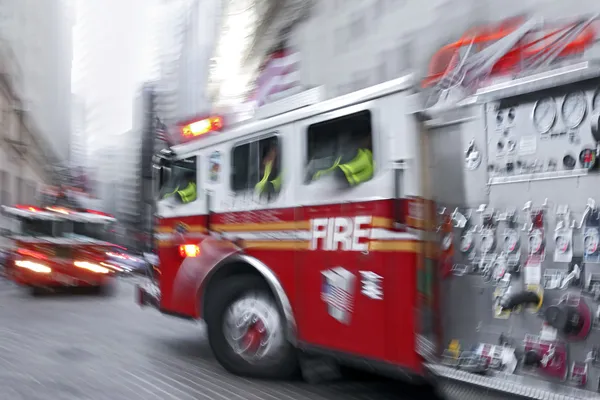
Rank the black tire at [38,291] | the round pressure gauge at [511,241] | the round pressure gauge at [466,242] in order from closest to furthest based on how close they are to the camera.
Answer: the round pressure gauge at [511,241] < the round pressure gauge at [466,242] < the black tire at [38,291]

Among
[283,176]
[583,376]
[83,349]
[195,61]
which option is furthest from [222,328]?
[195,61]

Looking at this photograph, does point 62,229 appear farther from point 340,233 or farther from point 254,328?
point 340,233

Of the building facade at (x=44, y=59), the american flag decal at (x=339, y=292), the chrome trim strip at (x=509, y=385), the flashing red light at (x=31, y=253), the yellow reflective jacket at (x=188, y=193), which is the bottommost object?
the chrome trim strip at (x=509, y=385)

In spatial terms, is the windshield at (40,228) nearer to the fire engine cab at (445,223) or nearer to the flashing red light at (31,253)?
the flashing red light at (31,253)

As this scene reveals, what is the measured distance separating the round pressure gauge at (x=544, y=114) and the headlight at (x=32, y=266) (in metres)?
11.6

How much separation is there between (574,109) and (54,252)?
11.8 m

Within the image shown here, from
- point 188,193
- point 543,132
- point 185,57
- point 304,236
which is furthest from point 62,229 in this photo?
point 185,57

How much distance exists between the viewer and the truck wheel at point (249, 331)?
5332mm

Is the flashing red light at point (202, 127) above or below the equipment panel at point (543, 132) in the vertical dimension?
above

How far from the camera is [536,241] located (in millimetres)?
3559

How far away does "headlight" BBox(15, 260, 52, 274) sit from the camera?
A: 42.3 ft

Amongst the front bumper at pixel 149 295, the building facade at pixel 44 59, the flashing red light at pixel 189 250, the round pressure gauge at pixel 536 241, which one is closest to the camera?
the round pressure gauge at pixel 536 241

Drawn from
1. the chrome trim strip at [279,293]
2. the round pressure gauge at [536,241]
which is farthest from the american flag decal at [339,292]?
the round pressure gauge at [536,241]

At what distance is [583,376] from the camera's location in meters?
3.30
